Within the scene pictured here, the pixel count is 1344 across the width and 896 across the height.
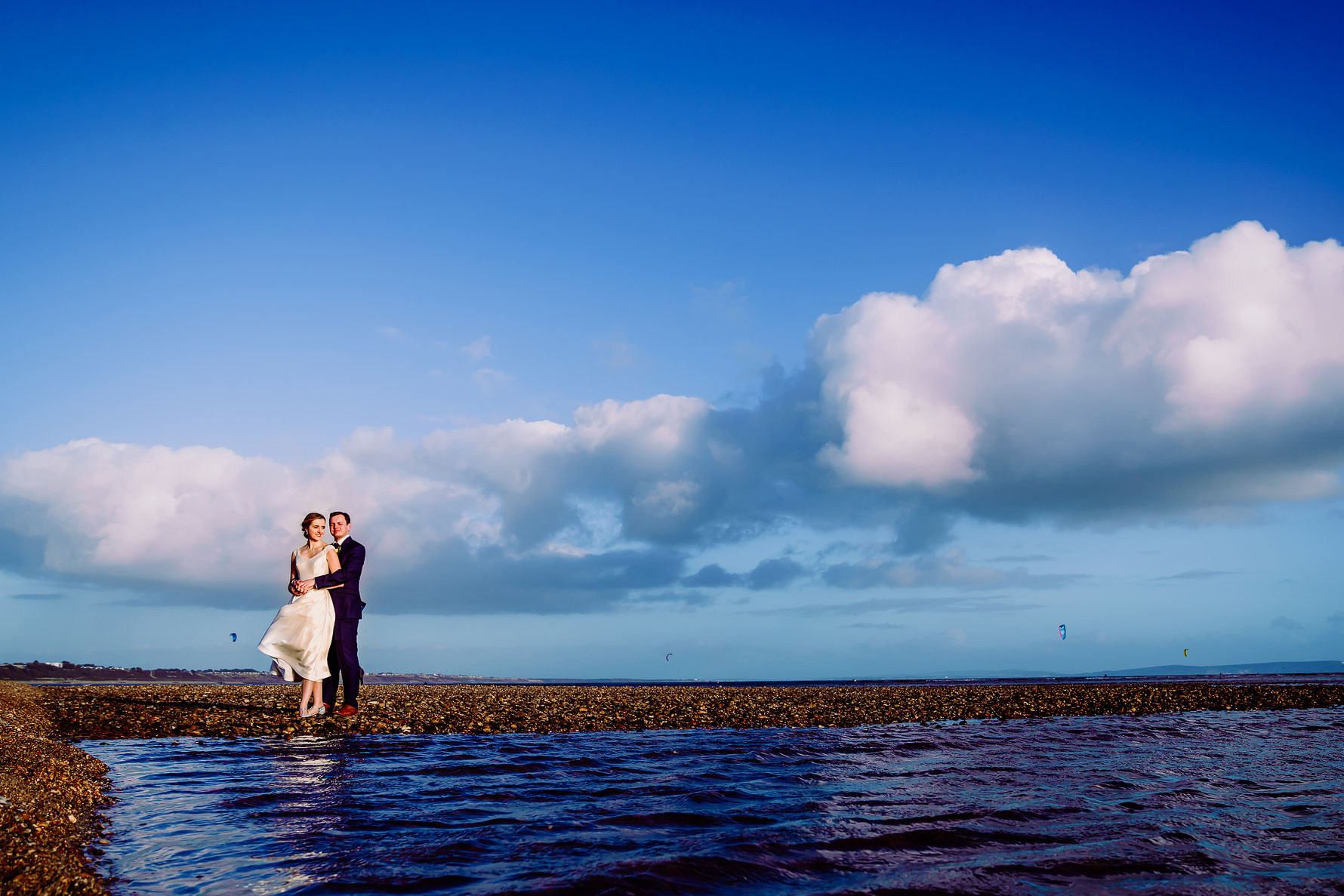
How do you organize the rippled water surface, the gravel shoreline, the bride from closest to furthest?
the rippled water surface → the gravel shoreline → the bride

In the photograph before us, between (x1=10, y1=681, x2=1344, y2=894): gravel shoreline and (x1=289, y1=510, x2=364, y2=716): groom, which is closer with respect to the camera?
(x1=10, y1=681, x2=1344, y2=894): gravel shoreline

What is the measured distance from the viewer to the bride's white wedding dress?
14234 millimetres

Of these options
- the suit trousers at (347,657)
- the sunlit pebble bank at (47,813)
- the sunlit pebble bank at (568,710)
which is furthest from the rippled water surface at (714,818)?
the suit trousers at (347,657)

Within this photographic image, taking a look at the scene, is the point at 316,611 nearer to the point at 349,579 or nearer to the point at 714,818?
the point at 349,579

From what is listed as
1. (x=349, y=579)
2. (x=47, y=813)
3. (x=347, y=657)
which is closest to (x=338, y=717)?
(x=347, y=657)

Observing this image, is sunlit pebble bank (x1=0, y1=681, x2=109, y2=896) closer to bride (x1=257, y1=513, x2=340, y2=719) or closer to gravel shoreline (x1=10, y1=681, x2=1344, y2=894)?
gravel shoreline (x1=10, y1=681, x2=1344, y2=894)

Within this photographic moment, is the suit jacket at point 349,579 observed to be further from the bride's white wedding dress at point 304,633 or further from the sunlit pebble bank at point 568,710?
the sunlit pebble bank at point 568,710

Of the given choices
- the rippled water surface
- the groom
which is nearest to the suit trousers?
the groom

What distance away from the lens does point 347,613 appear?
14.8 metres

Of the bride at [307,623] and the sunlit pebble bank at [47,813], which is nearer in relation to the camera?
the sunlit pebble bank at [47,813]

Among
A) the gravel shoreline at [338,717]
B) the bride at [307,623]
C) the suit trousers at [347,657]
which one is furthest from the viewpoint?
the suit trousers at [347,657]

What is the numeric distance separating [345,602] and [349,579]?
481 mm

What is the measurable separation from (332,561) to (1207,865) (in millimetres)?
13331

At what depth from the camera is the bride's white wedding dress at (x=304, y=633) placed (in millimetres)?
14234
